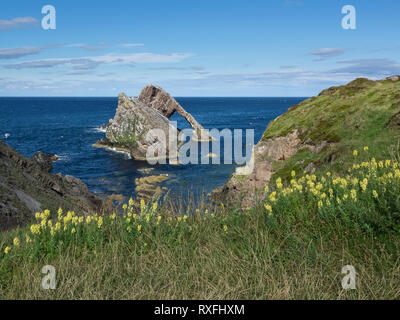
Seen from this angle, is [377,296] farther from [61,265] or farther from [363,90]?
[363,90]

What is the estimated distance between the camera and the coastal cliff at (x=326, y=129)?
60.8 feet

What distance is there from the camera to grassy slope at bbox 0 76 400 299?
435cm

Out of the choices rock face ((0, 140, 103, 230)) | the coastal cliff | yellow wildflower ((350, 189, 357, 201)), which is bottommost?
rock face ((0, 140, 103, 230))

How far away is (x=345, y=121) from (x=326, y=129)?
124cm

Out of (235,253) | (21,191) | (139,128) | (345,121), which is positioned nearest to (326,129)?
(345,121)

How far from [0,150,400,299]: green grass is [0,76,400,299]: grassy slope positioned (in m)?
0.02

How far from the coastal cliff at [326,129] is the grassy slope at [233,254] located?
1076cm

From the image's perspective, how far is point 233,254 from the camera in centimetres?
520

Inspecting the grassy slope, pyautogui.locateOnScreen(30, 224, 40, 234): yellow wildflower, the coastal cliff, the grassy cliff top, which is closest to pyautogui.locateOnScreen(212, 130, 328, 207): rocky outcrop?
the coastal cliff

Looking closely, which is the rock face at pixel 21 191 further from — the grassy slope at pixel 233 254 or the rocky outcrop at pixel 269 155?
the rocky outcrop at pixel 269 155

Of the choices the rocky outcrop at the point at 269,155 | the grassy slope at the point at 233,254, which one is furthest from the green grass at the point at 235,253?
the rocky outcrop at the point at 269,155

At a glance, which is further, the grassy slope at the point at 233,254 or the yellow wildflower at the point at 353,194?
the yellow wildflower at the point at 353,194

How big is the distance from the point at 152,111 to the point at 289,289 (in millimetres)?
64528

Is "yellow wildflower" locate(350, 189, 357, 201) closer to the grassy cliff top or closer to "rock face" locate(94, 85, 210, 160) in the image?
the grassy cliff top
